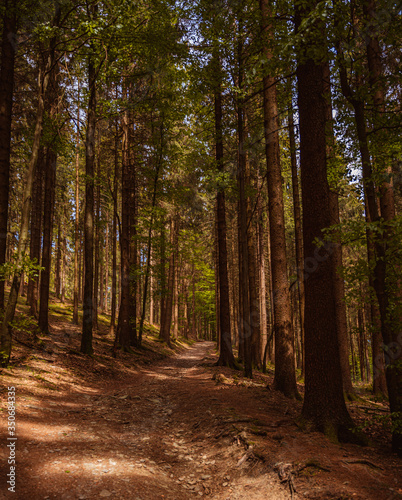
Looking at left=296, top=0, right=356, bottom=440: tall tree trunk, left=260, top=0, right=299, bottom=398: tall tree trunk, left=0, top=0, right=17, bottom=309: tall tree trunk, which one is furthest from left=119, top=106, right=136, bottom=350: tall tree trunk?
left=296, top=0, right=356, bottom=440: tall tree trunk

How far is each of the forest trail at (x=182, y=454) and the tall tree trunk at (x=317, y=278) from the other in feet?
1.55

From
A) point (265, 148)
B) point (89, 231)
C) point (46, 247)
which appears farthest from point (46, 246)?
point (265, 148)

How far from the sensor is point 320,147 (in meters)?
5.80

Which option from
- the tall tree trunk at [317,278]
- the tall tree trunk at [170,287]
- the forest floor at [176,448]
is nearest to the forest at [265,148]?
the tall tree trunk at [317,278]

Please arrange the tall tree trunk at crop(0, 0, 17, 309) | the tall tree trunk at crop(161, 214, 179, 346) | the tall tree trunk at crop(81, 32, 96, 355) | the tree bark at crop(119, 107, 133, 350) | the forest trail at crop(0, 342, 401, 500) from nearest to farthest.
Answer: the forest trail at crop(0, 342, 401, 500), the tall tree trunk at crop(0, 0, 17, 309), the tall tree trunk at crop(81, 32, 96, 355), the tree bark at crop(119, 107, 133, 350), the tall tree trunk at crop(161, 214, 179, 346)

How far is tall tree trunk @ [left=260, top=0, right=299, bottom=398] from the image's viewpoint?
8.61m

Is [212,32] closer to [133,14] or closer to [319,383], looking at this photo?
[133,14]

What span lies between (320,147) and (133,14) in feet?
28.5

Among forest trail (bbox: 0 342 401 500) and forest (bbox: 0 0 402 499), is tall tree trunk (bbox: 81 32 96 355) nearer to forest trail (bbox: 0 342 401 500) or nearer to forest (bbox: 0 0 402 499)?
forest (bbox: 0 0 402 499)

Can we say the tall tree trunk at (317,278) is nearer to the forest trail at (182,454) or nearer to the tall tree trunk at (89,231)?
the forest trail at (182,454)

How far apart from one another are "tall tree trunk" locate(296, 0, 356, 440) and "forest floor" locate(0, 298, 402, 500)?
421mm

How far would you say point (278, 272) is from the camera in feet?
29.3

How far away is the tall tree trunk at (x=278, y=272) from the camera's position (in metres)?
8.61

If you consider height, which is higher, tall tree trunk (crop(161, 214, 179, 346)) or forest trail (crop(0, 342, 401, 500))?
tall tree trunk (crop(161, 214, 179, 346))
